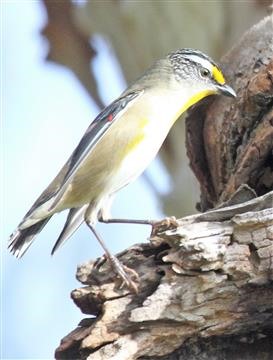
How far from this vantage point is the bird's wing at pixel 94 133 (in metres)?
3.31

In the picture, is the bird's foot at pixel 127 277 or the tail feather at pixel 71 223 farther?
the tail feather at pixel 71 223

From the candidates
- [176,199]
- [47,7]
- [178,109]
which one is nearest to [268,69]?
[178,109]

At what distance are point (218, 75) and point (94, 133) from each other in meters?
0.62

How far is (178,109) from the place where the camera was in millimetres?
3621

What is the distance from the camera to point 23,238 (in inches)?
133

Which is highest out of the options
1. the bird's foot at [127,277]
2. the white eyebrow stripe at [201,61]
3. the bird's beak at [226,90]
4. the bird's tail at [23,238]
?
the white eyebrow stripe at [201,61]

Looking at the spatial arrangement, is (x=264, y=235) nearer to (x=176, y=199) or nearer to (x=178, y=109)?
(x=178, y=109)

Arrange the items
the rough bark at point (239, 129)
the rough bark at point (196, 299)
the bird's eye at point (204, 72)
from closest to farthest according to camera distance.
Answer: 1. the rough bark at point (196, 299)
2. the rough bark at point (239, 129)
3. the bird's eye at point (204, 72)

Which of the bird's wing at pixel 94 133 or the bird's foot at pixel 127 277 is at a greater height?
the bird's wing at pixel 94 133

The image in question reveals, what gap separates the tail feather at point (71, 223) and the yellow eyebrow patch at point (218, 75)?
0.76m

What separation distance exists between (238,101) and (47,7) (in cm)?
274

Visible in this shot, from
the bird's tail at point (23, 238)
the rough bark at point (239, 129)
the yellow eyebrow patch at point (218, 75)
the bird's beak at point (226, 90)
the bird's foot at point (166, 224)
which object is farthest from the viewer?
the yellow eyebrow patch at point (218, 75)

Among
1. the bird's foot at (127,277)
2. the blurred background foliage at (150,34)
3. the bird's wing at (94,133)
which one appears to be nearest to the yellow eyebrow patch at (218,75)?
the bird's wing at (94,133)

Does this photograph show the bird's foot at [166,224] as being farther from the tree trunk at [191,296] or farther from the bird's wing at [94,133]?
the bird's wing at [94,133]
